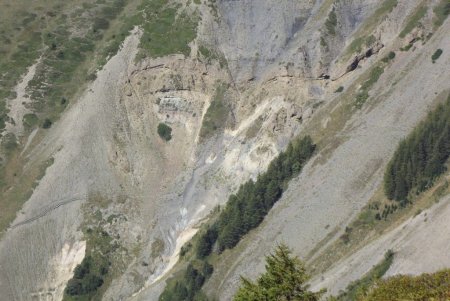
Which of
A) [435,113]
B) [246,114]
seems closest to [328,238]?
[435,113]

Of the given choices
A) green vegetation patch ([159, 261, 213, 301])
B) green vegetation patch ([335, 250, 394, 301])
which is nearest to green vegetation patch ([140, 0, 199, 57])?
green vegetation patch ([159, 261, 213, 301])

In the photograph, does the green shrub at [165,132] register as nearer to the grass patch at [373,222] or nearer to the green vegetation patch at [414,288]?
the grass patch at [373,222]

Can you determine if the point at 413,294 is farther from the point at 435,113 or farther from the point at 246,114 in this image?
the point at 246,114

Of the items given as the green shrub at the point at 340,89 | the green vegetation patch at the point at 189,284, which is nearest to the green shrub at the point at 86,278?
the green vegetation patch at the point at 189,284

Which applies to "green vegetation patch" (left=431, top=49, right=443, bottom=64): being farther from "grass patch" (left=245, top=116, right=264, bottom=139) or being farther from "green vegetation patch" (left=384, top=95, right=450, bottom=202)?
"grass patch" (left=245, top=116, right=264, bottom=139)

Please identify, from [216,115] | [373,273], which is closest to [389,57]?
[216,115]

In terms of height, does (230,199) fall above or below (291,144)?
below

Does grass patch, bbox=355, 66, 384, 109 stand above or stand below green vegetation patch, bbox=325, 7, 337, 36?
below
